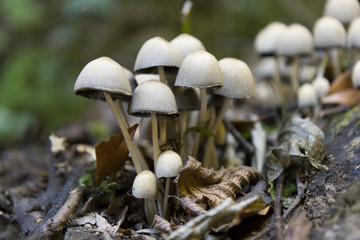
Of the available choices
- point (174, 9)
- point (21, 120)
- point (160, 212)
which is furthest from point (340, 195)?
point (174, 9)

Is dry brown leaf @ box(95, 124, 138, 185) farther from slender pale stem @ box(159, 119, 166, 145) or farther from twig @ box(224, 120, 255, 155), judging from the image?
twig @ box(224, 120, 255, 155)

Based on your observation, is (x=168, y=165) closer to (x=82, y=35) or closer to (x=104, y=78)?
(x=104, y=78)

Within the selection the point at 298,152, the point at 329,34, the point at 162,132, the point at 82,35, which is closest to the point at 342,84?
the point at 329,34

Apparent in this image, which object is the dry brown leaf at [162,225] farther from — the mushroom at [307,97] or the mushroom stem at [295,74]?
the mushroom stem at [295,74]

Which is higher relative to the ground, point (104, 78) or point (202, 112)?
point (104, 78)

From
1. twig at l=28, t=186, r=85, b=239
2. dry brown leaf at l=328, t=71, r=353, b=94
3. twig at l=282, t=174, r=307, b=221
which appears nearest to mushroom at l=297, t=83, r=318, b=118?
dry brown leaf at l=328, t=71, r=353, b=94

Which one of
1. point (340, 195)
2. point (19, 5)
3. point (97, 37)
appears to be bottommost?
point (340, 195)

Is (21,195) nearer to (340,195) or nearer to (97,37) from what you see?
(340,195)
